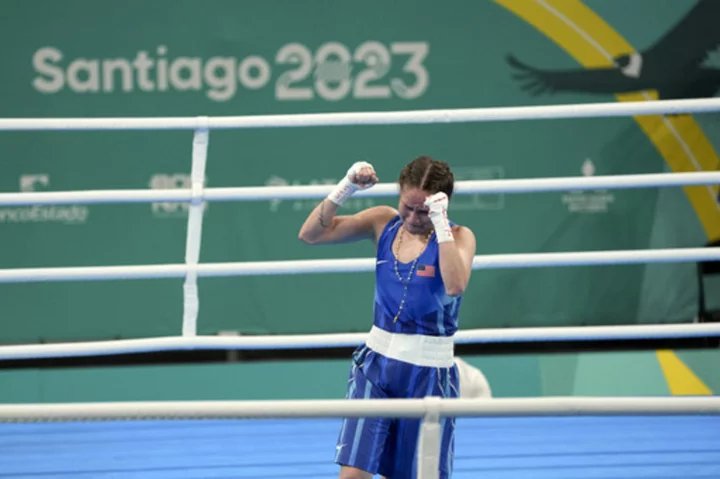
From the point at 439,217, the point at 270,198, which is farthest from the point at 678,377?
the point at 439,217

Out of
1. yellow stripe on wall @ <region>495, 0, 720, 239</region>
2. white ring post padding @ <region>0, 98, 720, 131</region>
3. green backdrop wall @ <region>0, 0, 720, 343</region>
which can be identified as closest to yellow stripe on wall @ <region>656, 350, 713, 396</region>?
green backdrop wall @ <region>0, 0, 720, 343</region>

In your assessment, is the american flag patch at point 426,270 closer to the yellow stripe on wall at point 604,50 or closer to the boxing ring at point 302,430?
the boxing ring at point 302,430

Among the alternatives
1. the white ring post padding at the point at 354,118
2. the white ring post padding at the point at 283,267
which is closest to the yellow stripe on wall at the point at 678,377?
the white ring post padding at the point at 283,267

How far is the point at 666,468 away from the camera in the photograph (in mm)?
3689

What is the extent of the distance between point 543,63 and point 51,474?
3.44 m

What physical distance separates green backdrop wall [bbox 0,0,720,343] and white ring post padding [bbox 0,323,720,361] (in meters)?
1.47

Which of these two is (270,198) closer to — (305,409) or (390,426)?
(390,426)

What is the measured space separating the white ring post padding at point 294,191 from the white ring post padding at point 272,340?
1.89 ft

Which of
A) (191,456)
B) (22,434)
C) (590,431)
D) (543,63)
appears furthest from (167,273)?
(543,63)

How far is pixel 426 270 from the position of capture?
115 inches

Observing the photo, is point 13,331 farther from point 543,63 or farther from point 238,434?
point 543,63

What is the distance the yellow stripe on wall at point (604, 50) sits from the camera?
18.1ft

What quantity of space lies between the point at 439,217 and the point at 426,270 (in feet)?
0.59

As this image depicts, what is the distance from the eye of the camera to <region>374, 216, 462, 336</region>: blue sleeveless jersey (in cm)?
291
